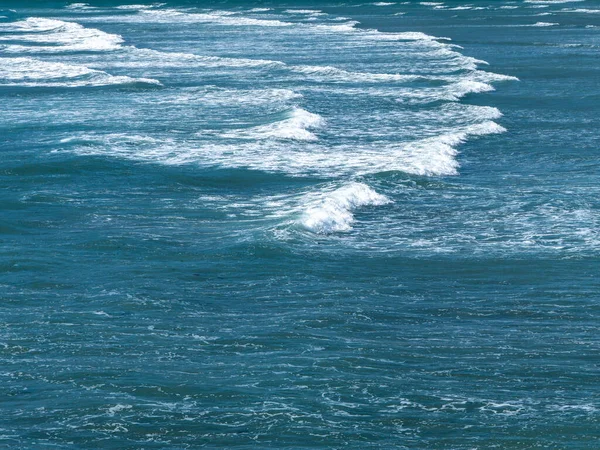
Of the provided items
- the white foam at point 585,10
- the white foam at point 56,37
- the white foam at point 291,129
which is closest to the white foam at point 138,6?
the white foam at point 56,37

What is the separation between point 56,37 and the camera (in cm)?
7281

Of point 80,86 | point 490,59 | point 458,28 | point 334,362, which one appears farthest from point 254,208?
point 458,28

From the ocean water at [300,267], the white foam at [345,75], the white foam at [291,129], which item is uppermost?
the white foam at [345,75]

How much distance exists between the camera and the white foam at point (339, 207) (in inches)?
801

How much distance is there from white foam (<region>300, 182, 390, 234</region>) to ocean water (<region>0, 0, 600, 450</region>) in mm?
74

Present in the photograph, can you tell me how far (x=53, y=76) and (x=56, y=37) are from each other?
88.8ft

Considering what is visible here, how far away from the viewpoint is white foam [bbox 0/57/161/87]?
43656 millimetres

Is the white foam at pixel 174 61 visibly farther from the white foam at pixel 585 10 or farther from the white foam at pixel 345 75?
the white foam at pixel 585 10

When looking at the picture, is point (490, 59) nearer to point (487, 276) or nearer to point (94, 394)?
point (487, 276)

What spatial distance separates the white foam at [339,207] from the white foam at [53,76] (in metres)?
21.4

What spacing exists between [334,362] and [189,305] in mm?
3077

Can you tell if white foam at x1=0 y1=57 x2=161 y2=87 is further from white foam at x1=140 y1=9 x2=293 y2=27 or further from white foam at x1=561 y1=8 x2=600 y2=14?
white foam at x1=561 y1=8 x2=600 y2=14

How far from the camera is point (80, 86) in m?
42.5

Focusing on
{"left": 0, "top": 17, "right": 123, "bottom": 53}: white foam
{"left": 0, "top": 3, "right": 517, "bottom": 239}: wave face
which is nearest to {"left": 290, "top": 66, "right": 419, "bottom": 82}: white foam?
{"left": 0, "top": 3, "right": 517, "bottom": 239}: wave face
